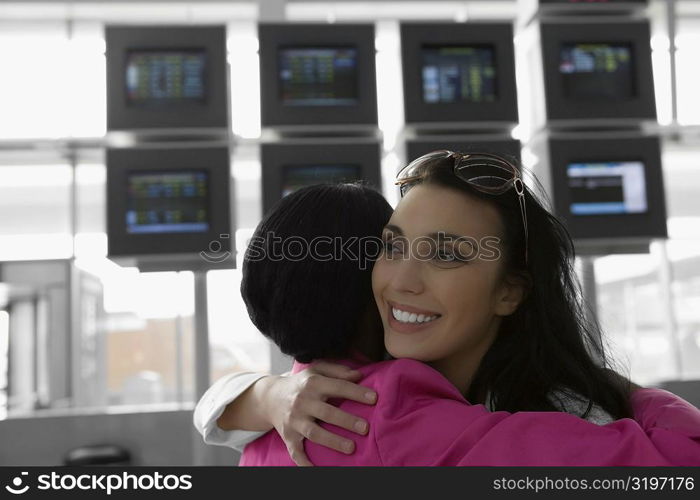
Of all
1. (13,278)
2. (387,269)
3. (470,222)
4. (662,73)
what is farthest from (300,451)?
(662,73)

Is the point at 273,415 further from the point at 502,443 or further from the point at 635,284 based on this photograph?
the point at 635,284

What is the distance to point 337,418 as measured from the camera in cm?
91

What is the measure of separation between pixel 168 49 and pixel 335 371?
3122mm

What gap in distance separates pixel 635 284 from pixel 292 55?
11.1 feet

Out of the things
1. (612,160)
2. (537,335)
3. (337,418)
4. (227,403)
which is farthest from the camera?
(612,160)

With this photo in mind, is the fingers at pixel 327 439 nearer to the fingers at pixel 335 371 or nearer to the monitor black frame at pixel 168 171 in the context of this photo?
the fingers at pixel 335 371

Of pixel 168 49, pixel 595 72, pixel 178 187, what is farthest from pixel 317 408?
pixel 595 72

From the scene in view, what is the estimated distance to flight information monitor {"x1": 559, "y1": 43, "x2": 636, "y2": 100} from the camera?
147 inches

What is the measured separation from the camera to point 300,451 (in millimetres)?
966

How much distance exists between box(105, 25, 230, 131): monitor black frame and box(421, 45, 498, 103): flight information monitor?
1053 millimetres

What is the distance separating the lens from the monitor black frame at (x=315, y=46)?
12.0 ft

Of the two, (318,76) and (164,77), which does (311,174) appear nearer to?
(318,76)

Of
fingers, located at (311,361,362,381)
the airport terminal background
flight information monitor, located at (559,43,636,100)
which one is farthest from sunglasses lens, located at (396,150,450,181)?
flight information monitor, located at (559,43,636,100)

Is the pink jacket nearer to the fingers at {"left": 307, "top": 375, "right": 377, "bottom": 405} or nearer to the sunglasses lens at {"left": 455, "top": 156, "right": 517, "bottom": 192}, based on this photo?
the fingers at {"left": 307, "top": 375, "right": 377, "bottom": 405}
